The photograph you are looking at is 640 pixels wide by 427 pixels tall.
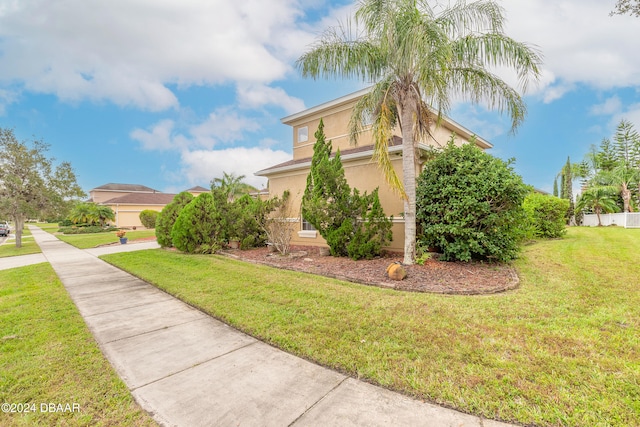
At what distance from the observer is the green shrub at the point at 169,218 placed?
12827mm

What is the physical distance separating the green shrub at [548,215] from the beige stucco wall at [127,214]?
3995 cm

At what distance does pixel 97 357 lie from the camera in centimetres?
325

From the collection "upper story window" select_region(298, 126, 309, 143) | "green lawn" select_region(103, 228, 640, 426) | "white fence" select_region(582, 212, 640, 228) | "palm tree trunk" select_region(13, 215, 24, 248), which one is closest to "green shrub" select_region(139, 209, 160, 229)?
"palm tree trunk" select_region(13, 215, 24, 248)

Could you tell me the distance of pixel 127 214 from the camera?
114 ft

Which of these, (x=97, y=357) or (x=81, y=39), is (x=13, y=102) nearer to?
(x=81, y=39)

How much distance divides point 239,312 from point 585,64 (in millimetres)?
17111

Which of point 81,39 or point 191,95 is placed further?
point 191,95

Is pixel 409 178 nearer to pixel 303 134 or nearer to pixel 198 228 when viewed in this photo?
pixel 303 134

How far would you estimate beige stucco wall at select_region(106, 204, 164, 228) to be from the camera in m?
34.0

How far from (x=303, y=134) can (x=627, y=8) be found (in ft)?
35.9

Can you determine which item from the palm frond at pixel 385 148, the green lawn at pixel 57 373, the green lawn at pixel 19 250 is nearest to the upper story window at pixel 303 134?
the palm frond at pixel 385 148

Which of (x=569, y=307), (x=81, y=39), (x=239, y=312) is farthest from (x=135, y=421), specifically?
(x=81, y=39)

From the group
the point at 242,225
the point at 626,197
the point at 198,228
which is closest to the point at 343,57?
the point at 242,225

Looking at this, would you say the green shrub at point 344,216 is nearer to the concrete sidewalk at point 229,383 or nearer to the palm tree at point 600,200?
the concrete sidewalk at point 229,383
